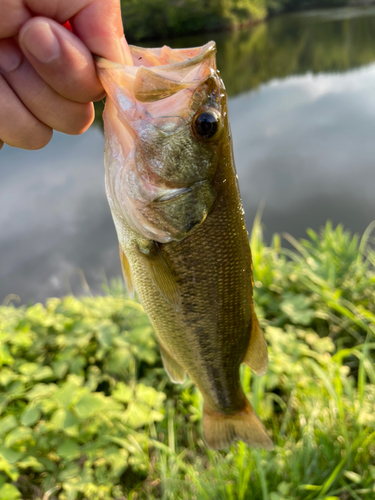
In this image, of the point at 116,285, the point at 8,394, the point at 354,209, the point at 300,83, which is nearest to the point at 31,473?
the point at 8,394

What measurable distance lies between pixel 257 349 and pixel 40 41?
1.32 meters

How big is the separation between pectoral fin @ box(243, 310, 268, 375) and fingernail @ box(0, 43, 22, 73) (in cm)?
126

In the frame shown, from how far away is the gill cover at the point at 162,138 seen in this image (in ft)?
3.31

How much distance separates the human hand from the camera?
948mm

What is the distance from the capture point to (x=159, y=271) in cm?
120

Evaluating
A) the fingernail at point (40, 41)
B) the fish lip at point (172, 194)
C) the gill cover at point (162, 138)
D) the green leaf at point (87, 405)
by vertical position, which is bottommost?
the green leaf at point (87, 405)

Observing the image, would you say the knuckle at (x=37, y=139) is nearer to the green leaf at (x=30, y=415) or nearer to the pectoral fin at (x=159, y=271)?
the pectoral fin at (x=159, y=271)

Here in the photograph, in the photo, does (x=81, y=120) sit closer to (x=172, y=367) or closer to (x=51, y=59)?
(x=51, y=59)

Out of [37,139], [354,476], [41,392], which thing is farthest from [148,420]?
[37,139]

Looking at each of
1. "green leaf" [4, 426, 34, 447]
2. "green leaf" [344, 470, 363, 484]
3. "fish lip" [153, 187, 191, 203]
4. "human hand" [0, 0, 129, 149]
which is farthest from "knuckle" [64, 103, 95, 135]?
"green leaf" [344, 470, 363, 484]

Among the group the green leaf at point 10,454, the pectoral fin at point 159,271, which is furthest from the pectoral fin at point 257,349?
the green leaf at point 10,454

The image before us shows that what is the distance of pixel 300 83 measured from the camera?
15883 mm

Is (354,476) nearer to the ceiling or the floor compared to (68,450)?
nearer to the floor

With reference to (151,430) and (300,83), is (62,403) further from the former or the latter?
(300,83)
